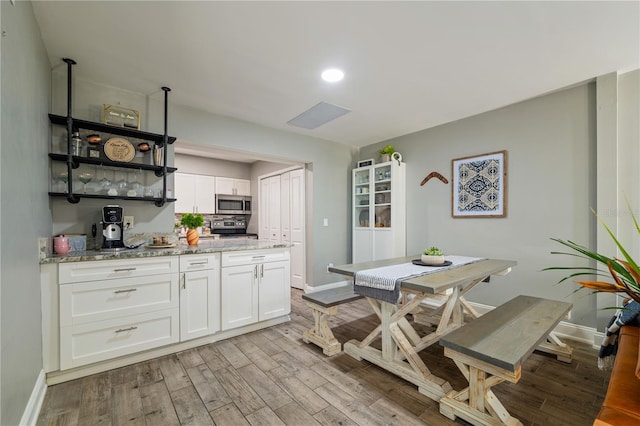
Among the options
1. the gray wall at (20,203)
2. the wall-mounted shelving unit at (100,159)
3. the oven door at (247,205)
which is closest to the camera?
the gray wall at (20,203)

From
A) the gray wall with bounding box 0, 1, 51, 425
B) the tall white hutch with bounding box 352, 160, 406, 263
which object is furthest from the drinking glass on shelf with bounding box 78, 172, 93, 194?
the tall white hutch with bounding box 352, 160, 406, 263

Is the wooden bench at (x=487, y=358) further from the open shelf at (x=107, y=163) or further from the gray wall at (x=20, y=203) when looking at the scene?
the open shelf at (x=107, y=163)

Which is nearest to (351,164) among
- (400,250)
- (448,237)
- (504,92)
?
(400,250)

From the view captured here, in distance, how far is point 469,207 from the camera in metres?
3.53

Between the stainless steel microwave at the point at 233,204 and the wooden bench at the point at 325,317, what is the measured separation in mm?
3837

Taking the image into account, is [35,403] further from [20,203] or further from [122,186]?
[122,186]

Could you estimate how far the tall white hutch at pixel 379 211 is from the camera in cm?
417

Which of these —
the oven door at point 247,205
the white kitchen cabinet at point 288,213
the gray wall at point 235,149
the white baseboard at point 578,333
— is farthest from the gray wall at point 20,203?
the oven door at point 247,205

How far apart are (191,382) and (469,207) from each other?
3429mm

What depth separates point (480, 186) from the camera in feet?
11.3

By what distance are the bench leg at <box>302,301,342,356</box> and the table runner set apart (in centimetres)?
53

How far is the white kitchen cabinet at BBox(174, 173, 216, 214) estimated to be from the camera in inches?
213

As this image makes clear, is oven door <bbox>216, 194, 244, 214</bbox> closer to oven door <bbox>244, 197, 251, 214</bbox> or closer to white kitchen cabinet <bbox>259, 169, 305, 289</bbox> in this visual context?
oven door <bbox>244, 197, 251, 214</bbox>

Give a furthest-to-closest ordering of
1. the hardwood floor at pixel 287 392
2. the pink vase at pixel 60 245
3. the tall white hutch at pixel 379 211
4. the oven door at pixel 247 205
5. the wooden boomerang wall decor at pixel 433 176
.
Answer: the oven door at pixel 247 205 → the tall white hutch at pixel 379 211 → the wooden boomerang wall decor at pixel 433 176 → the pink vase at pixel 60 245 → the hardwood floor at pixel 287 392
